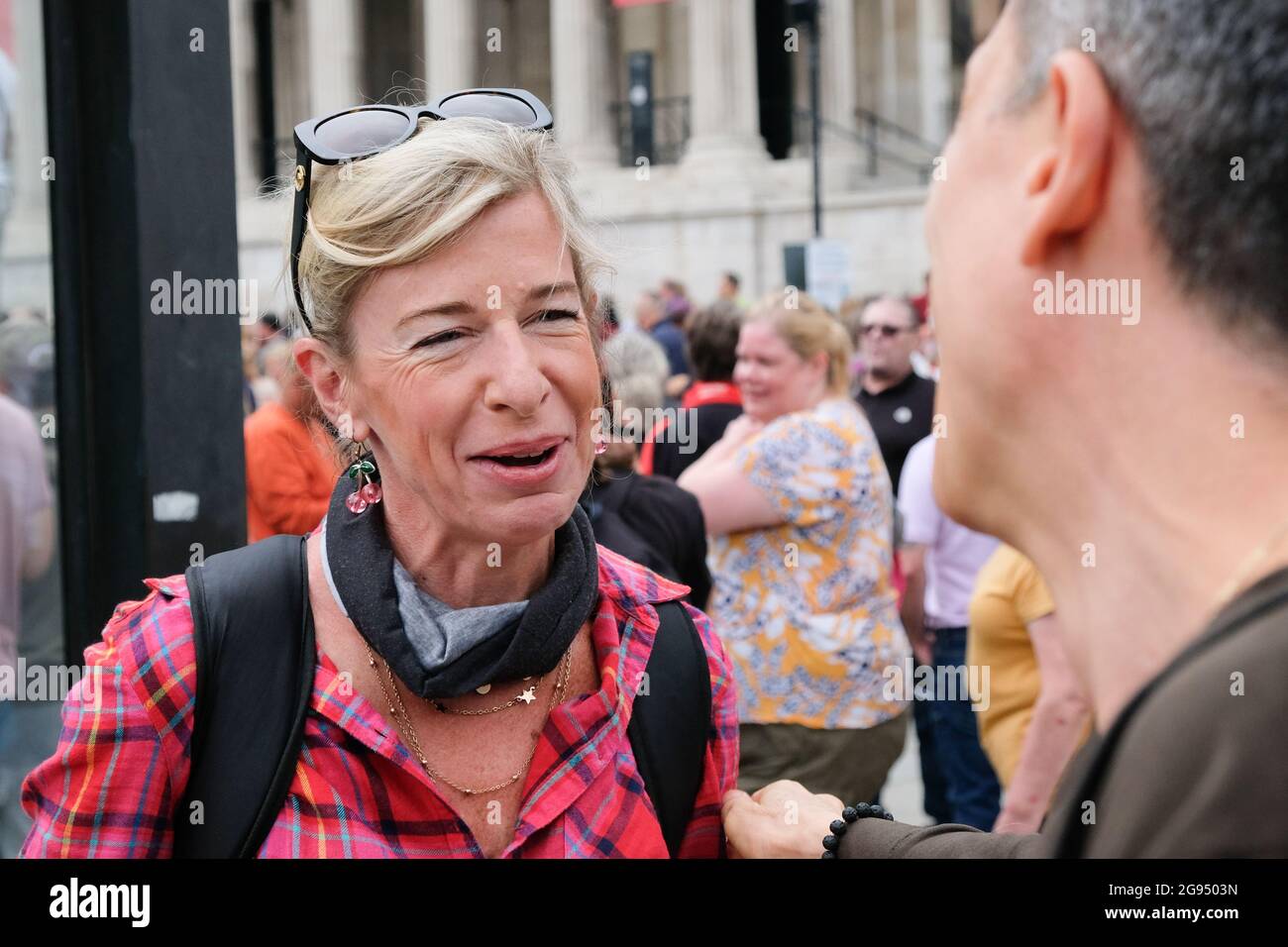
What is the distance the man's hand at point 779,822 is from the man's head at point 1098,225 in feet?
2.92

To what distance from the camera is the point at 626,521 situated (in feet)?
15.1

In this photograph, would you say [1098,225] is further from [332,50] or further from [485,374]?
[332,50]

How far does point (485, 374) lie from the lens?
78.9 inches

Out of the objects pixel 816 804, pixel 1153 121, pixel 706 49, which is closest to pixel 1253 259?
pixel 1153 121

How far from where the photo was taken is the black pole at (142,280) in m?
3.08

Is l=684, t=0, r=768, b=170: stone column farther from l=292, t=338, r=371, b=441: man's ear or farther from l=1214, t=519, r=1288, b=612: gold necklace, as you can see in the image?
l=1214, t=519, r=1288, b=612: gold necklace

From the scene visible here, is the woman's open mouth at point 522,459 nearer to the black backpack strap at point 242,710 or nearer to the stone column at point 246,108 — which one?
the black backpack strap at point 242,710

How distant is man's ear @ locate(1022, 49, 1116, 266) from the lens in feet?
3.28

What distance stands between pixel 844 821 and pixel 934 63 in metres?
29.4

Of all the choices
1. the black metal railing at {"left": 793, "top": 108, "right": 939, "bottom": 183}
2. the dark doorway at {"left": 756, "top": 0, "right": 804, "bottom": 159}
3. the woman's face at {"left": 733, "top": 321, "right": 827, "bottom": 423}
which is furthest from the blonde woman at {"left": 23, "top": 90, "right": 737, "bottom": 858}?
the dark doorway at {"left": 756, "top": 0, "right": 804, "bottom": 159}

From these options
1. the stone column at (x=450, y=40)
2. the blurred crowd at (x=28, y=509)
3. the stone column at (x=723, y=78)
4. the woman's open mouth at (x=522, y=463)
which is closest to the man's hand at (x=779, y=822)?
the woman's open mouth at (x=522, y=463)

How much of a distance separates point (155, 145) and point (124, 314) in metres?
0.36

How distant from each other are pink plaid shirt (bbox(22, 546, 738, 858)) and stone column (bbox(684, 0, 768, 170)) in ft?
90.0
